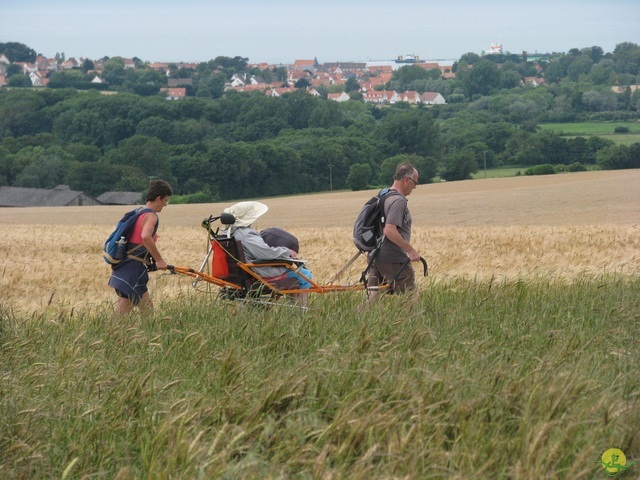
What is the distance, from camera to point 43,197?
79188 mm

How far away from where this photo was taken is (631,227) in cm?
2191

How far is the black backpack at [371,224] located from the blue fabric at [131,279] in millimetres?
1929

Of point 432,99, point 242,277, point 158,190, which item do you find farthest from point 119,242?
point 432,99

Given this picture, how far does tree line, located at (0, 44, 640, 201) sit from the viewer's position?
81000mm

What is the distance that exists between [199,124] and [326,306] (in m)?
114

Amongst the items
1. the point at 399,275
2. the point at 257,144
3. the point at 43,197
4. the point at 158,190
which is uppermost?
the point at 158,190

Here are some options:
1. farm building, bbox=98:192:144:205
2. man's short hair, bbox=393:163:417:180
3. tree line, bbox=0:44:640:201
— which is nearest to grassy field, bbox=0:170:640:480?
man's short hair, bbox=393:163:417:180

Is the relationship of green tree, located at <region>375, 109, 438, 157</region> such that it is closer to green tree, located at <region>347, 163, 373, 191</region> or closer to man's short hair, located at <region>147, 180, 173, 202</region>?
green tree, located at <region>347, 163, 373, 191</region>

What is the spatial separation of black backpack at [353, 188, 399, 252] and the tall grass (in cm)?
174

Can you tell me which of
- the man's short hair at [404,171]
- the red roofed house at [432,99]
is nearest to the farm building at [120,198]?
the man's short hair at [404,171]

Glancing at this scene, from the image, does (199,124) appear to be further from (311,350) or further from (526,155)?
(311,350)

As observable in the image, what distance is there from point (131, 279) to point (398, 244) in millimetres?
2299

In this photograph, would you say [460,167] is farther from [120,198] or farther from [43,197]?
[43,197]

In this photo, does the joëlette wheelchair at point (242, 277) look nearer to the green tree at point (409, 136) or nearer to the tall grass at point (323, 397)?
the tall grass at point (323, 397)
